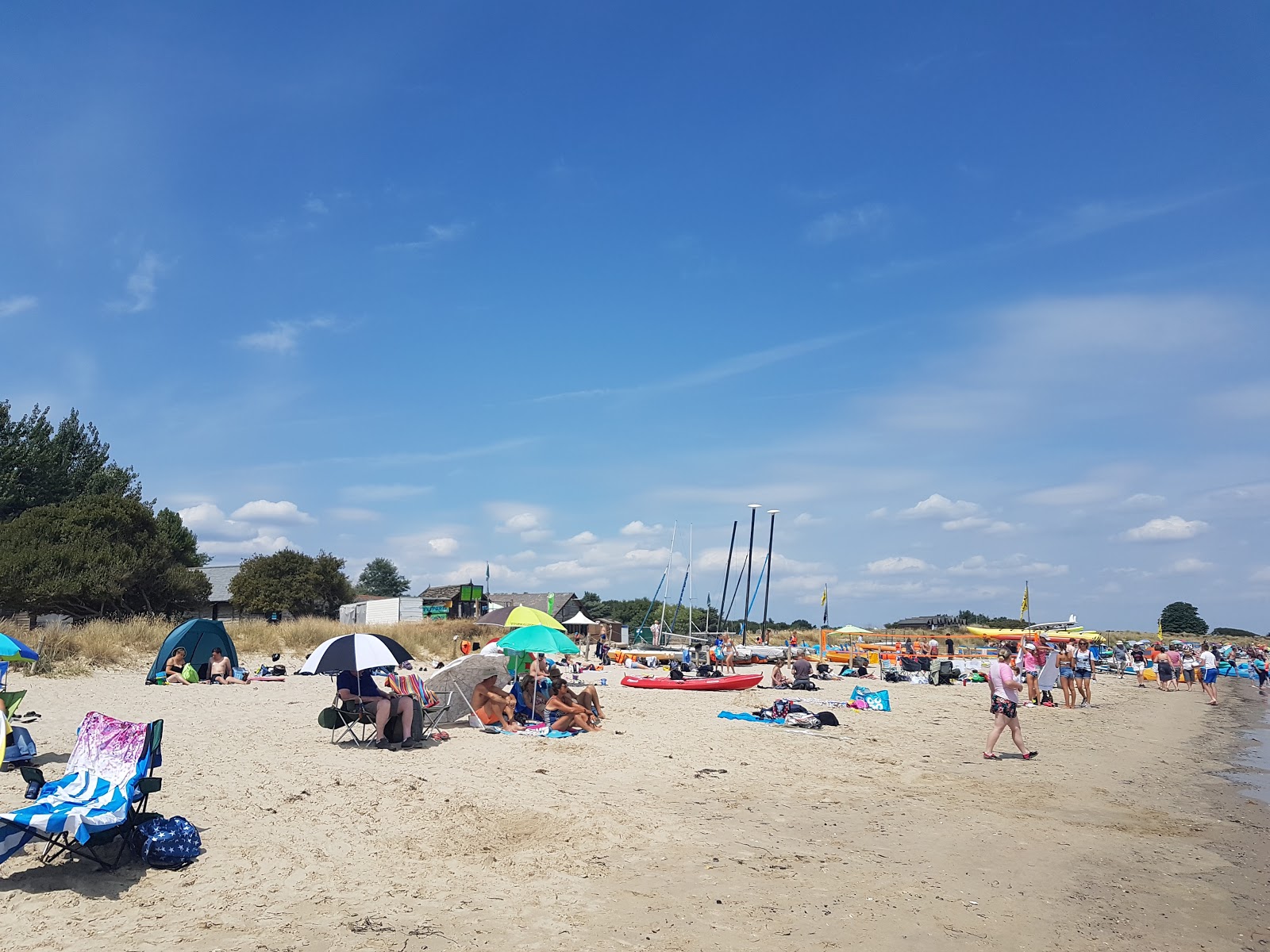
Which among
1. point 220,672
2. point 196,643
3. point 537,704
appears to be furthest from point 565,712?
point 196,643

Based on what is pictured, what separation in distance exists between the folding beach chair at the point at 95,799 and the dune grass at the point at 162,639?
14.4 meters

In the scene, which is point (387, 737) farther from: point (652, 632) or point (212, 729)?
point (652, 632)

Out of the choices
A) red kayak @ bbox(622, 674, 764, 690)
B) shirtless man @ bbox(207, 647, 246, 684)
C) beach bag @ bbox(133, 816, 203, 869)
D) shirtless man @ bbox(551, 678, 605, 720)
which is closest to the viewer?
beach bag @ bbox(133, 816, 203, 869)

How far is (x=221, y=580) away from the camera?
4862 centimetres

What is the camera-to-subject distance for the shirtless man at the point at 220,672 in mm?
18828

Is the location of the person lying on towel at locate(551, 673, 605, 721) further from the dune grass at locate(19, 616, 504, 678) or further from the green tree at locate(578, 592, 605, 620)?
the green tree at locate(578, 592, 605, 620)

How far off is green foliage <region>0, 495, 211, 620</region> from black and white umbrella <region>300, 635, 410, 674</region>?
24.9 meters

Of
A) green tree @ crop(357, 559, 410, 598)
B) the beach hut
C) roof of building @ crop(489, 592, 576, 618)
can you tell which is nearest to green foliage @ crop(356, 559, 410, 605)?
green tree @ crop(357, 559, 410, 598)

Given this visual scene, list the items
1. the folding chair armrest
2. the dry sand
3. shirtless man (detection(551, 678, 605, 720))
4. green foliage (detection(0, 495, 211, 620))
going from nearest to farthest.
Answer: the dry sand
the folding chair armrest
shirtless man (detection(551, 678, 605, 720))
green foliage (detection(0, 495, 211, 620))

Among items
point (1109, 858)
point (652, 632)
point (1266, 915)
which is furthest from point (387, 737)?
point (652, 632)

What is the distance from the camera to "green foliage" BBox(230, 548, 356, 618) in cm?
4216

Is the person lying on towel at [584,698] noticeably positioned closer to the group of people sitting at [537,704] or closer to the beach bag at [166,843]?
the group of people sitting at [537,704]

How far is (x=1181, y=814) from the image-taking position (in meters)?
9.15

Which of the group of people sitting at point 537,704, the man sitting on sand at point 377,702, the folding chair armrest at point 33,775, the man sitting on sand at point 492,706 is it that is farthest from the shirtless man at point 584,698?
the folding chair armrest at point 33,775
